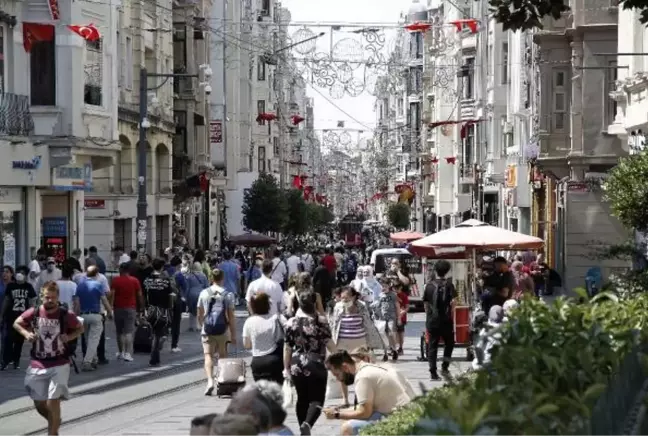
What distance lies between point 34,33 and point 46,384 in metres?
21.0

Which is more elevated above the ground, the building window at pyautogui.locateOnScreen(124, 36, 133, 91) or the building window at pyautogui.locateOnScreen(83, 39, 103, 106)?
the building window at pyautogui.locateOnScreen(124, 36, 133, 91)

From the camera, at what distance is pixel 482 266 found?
97.8ft

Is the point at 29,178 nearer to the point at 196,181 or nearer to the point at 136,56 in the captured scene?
the point at 136,56

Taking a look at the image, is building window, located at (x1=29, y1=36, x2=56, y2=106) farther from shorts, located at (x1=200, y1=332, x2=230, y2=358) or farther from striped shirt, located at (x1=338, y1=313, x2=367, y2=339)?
striped shirt, located at (x1=338, y1=313, x2=367, y2=339)

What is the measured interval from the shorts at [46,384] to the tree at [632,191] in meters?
8.80

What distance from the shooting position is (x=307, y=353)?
1578 cm

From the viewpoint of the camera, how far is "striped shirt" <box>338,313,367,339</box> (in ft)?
66.0

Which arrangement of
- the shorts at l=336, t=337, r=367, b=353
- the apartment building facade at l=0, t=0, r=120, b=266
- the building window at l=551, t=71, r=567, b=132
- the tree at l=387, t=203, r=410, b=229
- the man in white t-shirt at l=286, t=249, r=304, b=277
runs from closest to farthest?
the shorts at l=336, t=337, r=367, b=353 → the apartment building facade at l=0, t=0, r=120, b=266 → the man in white t-shirt at l=286, t=249, r=304, b=277 → the building window at l=551, t=71, r=567, b=132 → the tree at l=387, t=203, r=410, b=229

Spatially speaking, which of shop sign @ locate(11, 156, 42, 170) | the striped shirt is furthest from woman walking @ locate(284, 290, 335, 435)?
shop sign @ locate(11, 156, 42, 170)

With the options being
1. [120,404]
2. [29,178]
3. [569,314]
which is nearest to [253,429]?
[569,314]

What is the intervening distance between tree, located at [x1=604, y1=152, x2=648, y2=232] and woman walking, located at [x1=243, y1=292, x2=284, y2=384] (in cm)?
624

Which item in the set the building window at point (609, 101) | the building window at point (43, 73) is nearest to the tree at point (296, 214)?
the building window at point (609, 101)

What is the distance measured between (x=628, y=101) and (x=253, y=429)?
2657cm

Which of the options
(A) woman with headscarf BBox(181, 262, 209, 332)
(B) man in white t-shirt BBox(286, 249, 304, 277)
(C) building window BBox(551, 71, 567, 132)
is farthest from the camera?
(C) building window BBox(551, 71, 567, 132)
